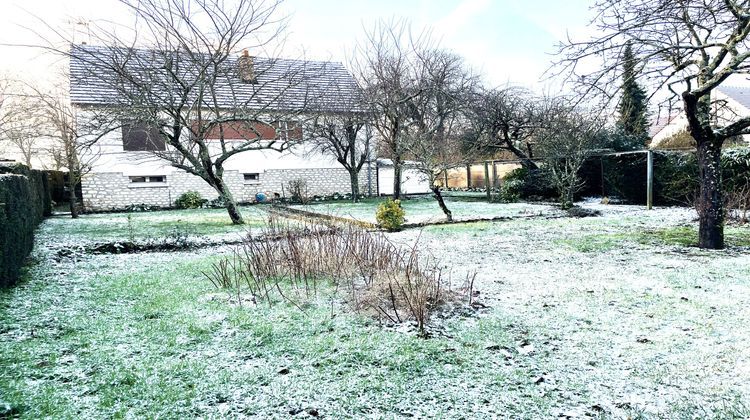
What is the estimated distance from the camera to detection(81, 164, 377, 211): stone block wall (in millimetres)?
17656

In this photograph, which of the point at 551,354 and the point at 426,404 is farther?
the point at 551,354

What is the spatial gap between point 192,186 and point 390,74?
10157 mm

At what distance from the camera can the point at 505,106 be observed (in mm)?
17703

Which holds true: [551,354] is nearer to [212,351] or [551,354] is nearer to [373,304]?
[373,304]

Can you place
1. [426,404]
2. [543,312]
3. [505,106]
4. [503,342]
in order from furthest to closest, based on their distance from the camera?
1. [505,106]
2. [543,312]
3. [503,342]
4. [426,404]

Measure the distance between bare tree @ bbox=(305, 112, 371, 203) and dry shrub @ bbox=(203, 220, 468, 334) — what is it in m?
10.6

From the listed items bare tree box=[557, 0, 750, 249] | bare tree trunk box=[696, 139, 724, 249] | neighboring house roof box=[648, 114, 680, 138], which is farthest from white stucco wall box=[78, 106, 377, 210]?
bare tree trunk box=[696, 139, 724, 249]

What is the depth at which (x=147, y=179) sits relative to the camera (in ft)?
60.4

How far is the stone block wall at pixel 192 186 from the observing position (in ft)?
57.9

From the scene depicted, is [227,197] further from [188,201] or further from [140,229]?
[188,201]

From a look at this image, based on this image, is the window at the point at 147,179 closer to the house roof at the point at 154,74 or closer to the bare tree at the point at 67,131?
the bare tree at the point at 67,131

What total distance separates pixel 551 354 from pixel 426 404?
1196 mm

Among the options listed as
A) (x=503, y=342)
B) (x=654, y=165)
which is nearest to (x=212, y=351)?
(x=503, y=342)

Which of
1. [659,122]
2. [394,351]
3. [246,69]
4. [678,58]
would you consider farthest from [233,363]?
[659,122]
